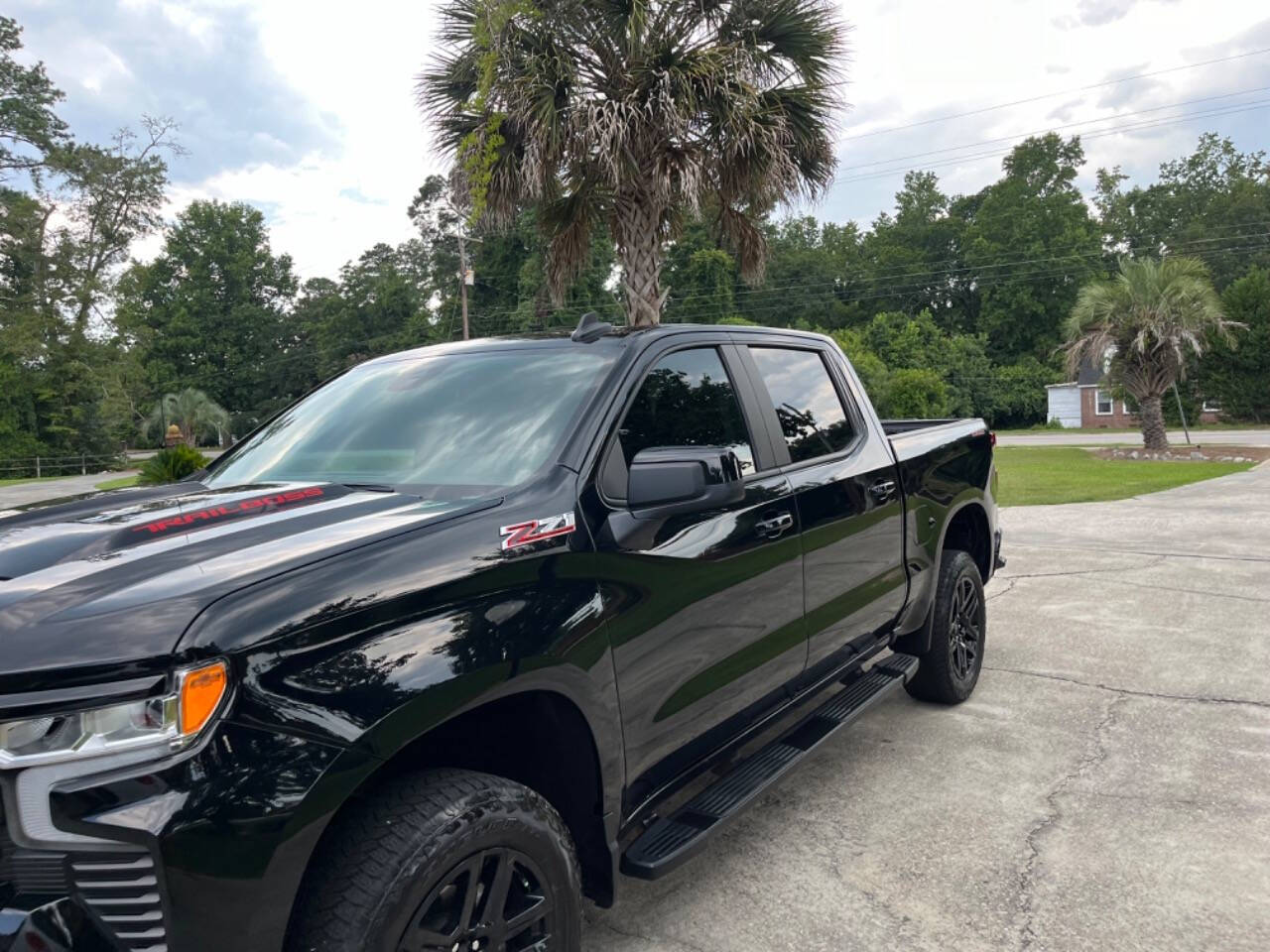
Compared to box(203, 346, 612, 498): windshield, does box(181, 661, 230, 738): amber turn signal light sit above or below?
below

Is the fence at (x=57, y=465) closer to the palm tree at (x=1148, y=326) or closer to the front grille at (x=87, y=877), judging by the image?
the palm tree at (x=1148, y=326)

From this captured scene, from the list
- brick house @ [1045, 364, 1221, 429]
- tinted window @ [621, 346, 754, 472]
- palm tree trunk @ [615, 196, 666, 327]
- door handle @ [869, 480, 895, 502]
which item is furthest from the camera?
brick house @ [1045, 364, 1221, 429]

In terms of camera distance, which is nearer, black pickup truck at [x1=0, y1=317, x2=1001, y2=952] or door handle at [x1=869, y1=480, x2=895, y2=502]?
black pickup truck at [x1=0, y1=317, x2=1001, y2=952]

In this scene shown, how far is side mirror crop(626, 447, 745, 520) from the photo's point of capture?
2.35 m

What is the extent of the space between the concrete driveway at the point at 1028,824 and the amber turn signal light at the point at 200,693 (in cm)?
163

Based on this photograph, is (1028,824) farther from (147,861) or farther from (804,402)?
(147,861)

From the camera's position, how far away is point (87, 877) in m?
1.49

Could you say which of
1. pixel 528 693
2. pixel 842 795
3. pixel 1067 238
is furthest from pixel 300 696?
pixel 1067 238

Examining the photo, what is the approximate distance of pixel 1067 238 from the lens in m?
62.9

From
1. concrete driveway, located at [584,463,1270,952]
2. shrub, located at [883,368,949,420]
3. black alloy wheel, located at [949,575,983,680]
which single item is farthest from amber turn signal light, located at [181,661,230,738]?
shrub, located at [883,368,949,420]

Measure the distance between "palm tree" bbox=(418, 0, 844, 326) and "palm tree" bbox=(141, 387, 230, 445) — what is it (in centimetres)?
4892

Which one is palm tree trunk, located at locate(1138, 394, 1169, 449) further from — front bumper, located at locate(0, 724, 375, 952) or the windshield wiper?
front bumper, located at locate(0, 724, 375, 952)

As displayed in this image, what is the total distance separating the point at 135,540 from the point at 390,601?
0.68m

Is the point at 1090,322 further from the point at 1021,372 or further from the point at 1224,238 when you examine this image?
the point at 1224,238
